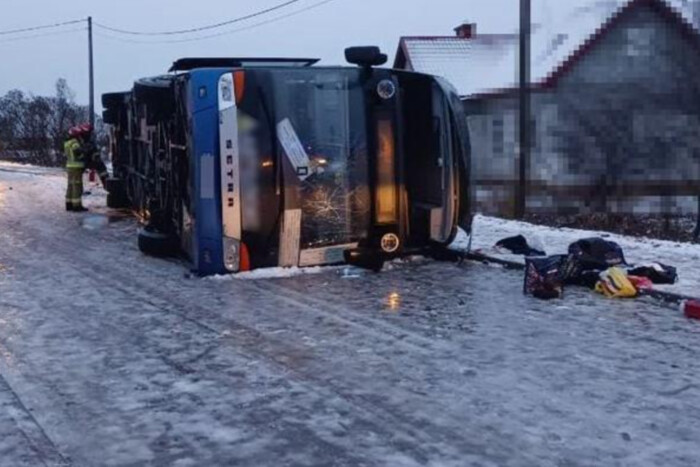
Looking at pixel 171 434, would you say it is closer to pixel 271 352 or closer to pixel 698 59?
pixel 271 352

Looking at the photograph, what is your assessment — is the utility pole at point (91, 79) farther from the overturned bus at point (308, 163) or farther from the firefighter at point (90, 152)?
the overturned bus at point (308, 163)

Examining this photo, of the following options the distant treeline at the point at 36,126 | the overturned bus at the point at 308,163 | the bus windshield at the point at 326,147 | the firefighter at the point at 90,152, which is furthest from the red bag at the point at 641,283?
the distant treeline at the point at 36,126

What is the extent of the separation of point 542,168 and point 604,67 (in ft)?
11.2

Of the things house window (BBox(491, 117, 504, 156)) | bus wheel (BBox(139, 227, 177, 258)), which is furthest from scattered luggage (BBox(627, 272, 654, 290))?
house window (BBox(491, 117, 504, 156))

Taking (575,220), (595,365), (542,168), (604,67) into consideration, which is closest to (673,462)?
(595,365)

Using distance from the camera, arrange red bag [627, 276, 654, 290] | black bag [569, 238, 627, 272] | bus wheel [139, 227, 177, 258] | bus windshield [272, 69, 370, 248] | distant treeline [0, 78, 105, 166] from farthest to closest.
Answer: distant treeline [0, 78, 105, 166] → bus wheel [139, 227, 177, 258] → bus windshield [272, 69, 370, 248] → black bag [569, 238, 627, 272] → red bag [627, 276, 654, 290]

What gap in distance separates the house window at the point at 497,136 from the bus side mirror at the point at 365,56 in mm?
8429

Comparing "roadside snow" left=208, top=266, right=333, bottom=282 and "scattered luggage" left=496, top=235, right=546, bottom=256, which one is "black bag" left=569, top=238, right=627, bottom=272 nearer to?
"scattered luggage" left=496, top=235, right=546, bottom=256

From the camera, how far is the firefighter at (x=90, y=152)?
18.3m

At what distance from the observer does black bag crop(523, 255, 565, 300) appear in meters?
8.24

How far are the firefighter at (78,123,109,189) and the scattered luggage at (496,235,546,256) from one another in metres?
9.67

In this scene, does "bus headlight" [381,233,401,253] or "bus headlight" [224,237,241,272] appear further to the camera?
"bus headlight" [381,233,401,253]

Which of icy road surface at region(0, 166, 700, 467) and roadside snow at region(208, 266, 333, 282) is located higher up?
roadside snow at region(208, 266, 333, 282)

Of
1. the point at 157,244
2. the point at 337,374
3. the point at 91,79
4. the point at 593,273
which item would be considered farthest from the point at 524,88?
Result: the point at 91,79
